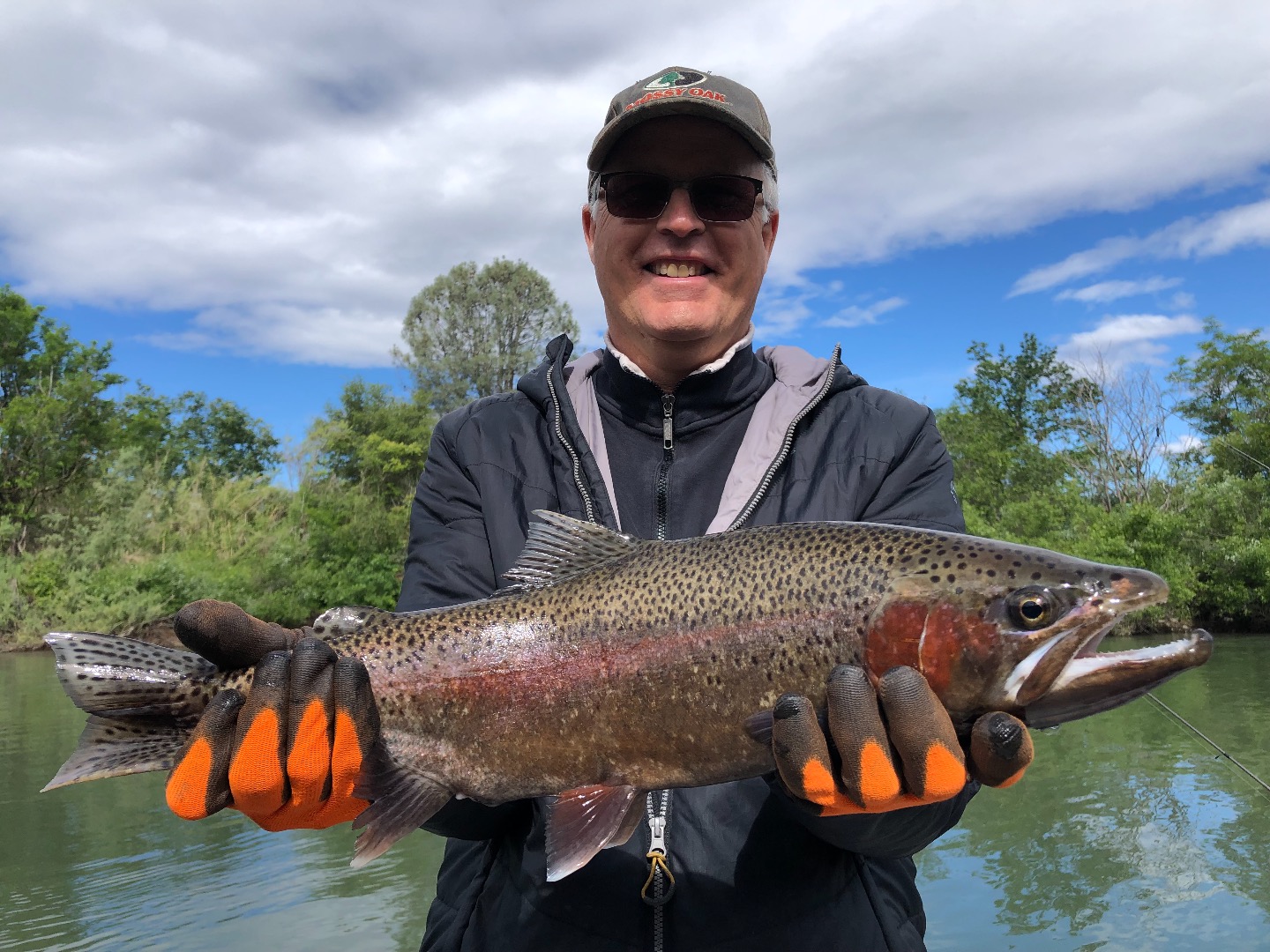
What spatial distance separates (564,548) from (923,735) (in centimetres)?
131

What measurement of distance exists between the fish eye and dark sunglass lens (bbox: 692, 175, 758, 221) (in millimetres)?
1927

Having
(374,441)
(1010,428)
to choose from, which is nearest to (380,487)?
(374,441)

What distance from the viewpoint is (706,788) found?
290 centimetres

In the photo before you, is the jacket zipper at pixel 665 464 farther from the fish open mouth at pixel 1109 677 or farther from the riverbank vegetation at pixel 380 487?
the riverbank vegetation at pixel 380 487

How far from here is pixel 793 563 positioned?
2.68m

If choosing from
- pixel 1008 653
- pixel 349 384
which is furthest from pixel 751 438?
pixel 349 384

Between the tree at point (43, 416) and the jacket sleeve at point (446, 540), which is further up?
the tree at point (43, 416)

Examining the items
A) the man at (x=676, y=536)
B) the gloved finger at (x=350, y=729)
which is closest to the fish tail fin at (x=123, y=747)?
the man at (x=676, y=536)

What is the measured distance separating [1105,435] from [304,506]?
37973mm

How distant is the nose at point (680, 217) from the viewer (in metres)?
3.52

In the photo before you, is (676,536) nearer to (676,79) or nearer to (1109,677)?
(1109,677)

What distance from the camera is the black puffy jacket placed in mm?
2738

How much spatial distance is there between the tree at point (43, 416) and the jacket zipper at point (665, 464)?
44334 mm

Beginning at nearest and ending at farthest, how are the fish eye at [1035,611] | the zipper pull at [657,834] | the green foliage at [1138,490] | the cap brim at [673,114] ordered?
1. the fish eye at [1035,611]
2. the zipper pull at [657,834]
3. the cap brim at [673,114]
4. the green foliage at [1138,490]
